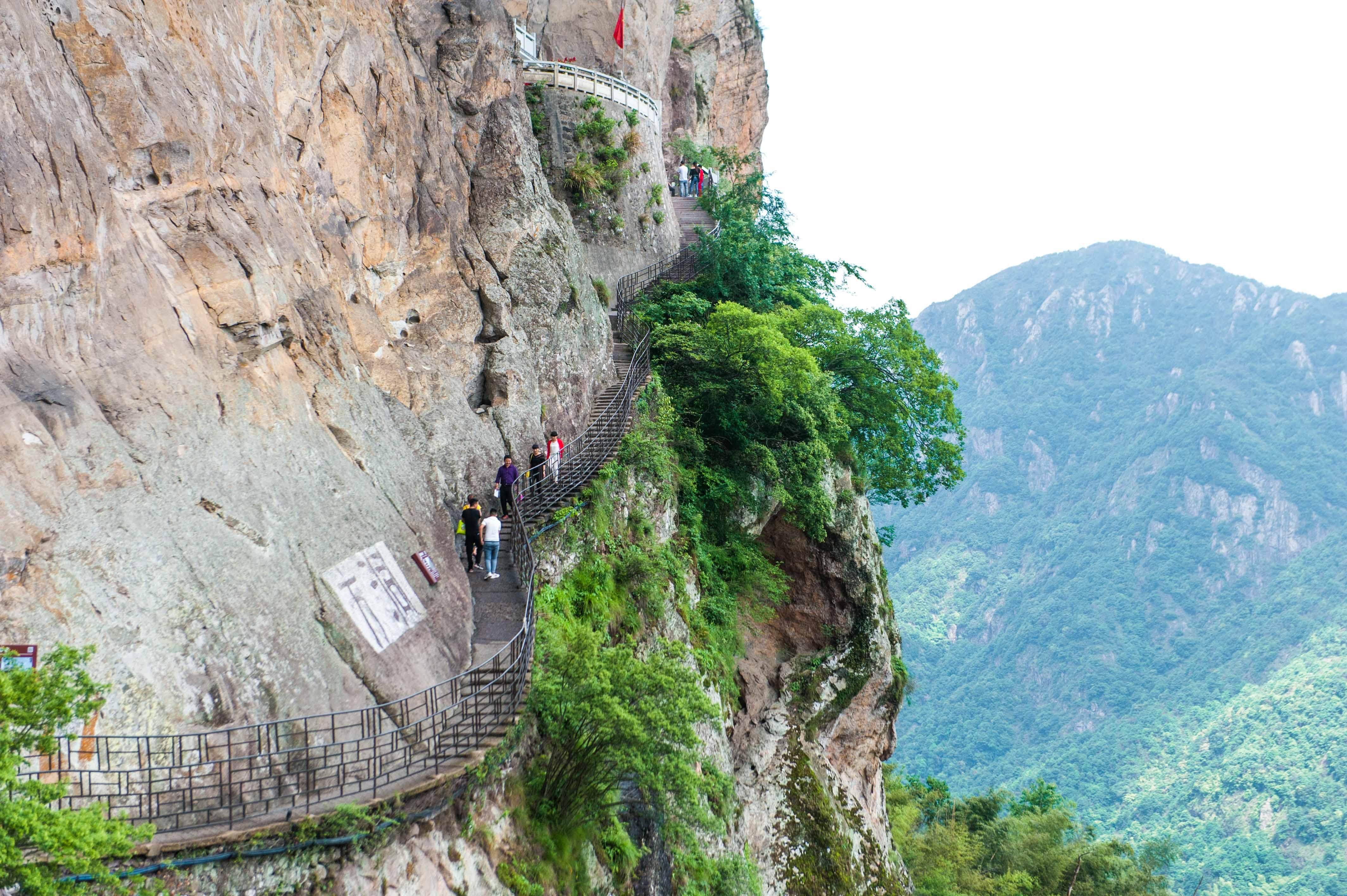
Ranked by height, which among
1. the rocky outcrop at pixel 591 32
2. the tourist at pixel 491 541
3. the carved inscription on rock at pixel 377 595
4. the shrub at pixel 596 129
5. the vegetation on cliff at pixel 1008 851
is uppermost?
the rocky outcrop at pixel 591 32

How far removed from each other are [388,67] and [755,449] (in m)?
10.8

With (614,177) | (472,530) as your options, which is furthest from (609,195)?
(472,530)

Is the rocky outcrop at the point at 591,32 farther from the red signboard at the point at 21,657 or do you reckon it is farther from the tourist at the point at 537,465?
the red signboard at the point at 21,657

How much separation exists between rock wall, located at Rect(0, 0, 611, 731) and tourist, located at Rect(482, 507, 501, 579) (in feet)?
2.09

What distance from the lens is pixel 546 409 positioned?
18.6 m

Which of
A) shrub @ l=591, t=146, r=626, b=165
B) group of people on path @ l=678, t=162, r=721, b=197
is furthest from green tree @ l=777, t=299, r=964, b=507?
group of people on path @ l=678, t=162, r=721, b=197

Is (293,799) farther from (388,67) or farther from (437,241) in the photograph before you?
(388,67)

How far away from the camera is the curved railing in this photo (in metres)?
24.2

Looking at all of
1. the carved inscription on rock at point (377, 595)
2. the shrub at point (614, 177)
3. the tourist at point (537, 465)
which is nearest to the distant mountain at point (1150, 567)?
the shrub at point (614, 177)

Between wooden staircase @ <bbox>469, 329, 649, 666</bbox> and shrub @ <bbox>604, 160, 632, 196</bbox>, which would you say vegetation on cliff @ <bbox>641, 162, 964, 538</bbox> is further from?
wooden staircase @ <bbox>469, 329, 649, 666</bbox>

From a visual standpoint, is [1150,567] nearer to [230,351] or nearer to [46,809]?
[230,351]

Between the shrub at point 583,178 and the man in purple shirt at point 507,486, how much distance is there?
11172mm

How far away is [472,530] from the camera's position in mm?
14266

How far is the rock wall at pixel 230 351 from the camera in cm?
812
